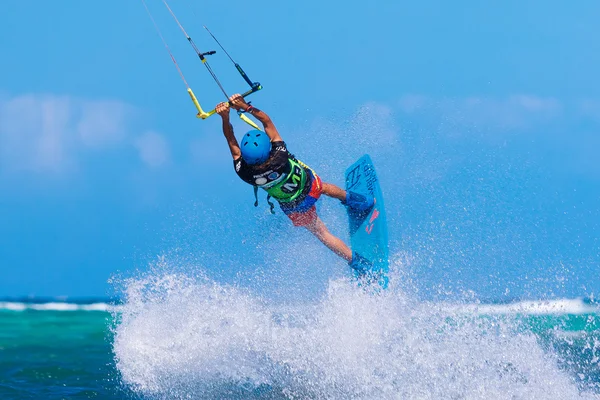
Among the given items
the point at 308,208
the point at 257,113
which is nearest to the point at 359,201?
the point at 308,208

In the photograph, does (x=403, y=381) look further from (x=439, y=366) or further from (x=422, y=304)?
(x=422, y=304)

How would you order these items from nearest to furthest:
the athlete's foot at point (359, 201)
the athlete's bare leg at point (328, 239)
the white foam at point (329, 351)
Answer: the white foam at point (329, 351)
the athlete's bare leg at point (328, 239)
the athlete's foot at point (359, 201)

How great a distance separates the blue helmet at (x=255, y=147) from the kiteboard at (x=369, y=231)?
1869mm

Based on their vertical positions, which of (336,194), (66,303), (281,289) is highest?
(336,194)

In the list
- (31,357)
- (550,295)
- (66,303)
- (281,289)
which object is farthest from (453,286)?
(66,303)

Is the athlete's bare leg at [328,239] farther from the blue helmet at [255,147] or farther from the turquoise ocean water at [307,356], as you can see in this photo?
the blue helmet at [255,147]

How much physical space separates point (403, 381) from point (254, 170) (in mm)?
2601

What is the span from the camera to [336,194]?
7.94 metres

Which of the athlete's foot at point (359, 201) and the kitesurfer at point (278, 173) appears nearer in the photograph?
the kitesurfer at point (278, 173)

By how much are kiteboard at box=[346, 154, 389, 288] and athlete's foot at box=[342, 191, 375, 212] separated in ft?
0.17

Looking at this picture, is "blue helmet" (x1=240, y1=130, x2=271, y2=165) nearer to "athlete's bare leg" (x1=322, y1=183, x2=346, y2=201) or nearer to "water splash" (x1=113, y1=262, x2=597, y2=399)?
"athlete's bare leg" (x1=322, y1=183, x2=346, y2=201)

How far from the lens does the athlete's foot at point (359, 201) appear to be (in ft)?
26.7

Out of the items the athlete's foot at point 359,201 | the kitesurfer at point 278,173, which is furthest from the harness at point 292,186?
the athlete's foot at point 359,201

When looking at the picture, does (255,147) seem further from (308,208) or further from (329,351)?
(329,351)
